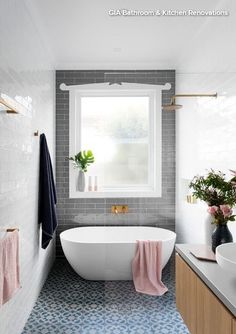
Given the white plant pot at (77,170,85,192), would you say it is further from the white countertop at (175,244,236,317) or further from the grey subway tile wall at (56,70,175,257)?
the white countertop at (175,244,236,317)

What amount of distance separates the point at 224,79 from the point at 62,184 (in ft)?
8.52

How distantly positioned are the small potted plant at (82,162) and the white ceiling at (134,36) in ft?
3.86

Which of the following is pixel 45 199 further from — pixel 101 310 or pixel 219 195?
pixel 219 195

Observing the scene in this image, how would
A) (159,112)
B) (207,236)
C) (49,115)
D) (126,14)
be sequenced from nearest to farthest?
1. (207,236)
2. (126,14)
3. (159,112)
4. (49,115)

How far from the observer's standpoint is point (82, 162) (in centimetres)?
405

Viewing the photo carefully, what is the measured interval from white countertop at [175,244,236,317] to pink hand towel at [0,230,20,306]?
1348mm

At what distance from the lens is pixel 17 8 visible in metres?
2.65

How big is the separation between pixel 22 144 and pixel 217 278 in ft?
6.70

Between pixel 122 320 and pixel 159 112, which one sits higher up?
pixel 159 112

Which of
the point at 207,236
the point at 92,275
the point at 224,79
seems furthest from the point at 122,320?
the point at 224,79

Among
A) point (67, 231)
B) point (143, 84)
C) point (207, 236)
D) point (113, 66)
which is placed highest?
point (113, 66)

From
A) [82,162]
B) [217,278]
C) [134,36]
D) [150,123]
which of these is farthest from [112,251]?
[134,36]

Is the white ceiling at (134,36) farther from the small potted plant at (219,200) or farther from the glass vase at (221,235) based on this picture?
the glass vase at (221,235)

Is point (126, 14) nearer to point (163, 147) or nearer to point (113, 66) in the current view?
point (113, 66)
